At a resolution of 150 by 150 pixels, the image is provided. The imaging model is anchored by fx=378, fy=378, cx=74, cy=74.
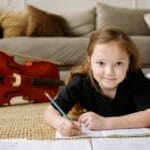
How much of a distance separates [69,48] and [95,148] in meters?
1.63

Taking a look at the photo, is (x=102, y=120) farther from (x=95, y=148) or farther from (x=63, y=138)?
(x=95, y=148)

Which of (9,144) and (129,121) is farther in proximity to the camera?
(129,121)

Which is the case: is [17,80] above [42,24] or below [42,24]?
above

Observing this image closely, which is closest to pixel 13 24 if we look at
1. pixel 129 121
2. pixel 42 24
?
pixel 42 24

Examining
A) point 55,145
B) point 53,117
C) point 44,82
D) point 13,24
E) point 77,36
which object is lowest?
point 77,36

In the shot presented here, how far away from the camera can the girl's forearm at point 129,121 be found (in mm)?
960

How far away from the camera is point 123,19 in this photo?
3000 millimetres

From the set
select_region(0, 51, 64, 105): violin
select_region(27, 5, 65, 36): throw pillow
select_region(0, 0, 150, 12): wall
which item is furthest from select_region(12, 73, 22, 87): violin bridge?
select_region(0, 0, 150, 12): wall

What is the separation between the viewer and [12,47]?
228cm

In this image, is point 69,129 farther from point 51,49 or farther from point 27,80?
point 51,49

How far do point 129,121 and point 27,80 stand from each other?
876mm

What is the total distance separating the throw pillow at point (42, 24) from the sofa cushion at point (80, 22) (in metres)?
0.12

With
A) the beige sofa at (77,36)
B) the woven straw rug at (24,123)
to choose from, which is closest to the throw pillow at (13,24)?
the beige sofa at (77,36)

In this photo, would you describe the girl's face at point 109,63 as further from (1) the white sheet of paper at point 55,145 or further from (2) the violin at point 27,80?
(2) the violin at point 27,80
